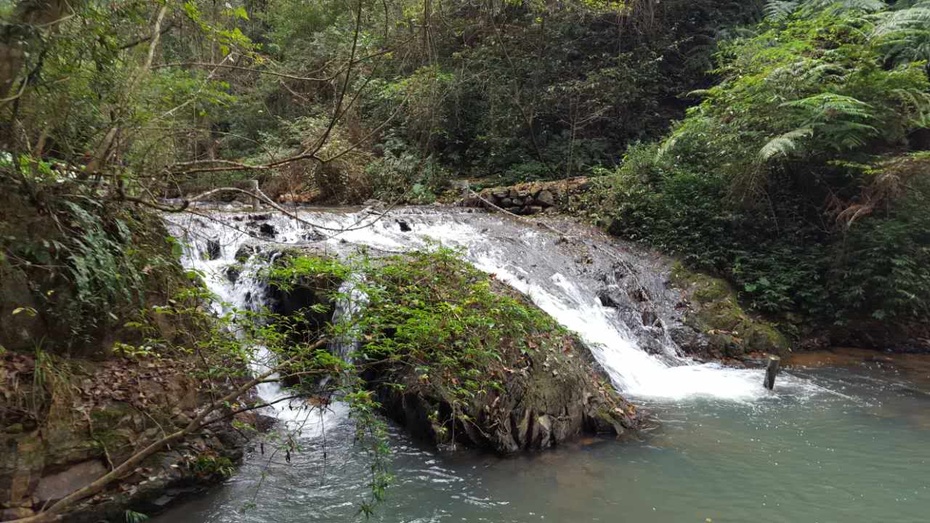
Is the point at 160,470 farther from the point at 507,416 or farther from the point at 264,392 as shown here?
the point at 507,416

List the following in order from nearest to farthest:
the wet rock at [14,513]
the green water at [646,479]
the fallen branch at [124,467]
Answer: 1. the fallen branch at [124,467]
2. the wet rock at [14,513]
3. the green water at [646,479]

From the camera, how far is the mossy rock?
9.80 m

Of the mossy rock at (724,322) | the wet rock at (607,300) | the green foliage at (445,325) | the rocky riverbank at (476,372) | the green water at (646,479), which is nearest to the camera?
the green water at (646,479)

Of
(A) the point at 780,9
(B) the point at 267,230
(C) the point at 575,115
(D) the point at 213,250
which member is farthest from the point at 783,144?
(D) the point at 213,250

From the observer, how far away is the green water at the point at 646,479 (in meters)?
4.69

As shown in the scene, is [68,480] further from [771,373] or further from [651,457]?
[771,373]

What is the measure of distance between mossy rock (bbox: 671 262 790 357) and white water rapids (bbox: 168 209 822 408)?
2.22 feet

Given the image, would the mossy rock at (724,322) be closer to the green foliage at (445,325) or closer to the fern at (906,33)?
the green foliage at (445,325)

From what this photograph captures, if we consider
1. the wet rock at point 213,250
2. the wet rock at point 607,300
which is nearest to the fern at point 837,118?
the wet rock at point 607,300

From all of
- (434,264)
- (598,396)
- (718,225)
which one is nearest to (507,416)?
(598,396)

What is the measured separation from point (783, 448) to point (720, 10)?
15.0 m

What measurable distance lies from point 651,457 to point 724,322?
531cm

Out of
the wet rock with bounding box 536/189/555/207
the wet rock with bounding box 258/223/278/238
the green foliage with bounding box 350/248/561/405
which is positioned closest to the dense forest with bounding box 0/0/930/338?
the wet rock with bounding box 536/189/555/207

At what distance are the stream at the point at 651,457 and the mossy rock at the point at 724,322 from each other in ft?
1.78
